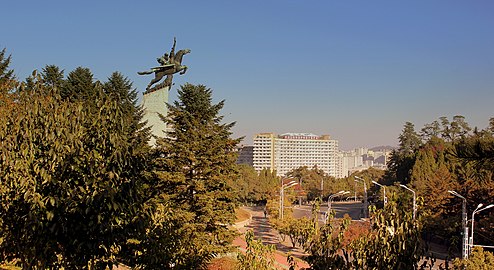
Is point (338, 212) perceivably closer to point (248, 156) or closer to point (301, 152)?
point (248, 156)

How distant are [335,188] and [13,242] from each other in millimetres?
67312

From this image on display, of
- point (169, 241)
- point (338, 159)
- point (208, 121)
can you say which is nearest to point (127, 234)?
point (169, 241)

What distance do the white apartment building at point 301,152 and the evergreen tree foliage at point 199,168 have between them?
→ 12307 centimetres

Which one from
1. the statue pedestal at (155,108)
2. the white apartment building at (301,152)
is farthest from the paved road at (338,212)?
the white apartment building at (301,152)

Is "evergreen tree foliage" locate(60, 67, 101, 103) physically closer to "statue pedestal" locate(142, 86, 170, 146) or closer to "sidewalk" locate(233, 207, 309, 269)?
"statue pedestal" locate(142, 86, 170, 146)

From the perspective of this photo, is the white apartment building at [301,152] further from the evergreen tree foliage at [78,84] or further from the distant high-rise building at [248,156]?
the evergreen tree foliage at [78,84]

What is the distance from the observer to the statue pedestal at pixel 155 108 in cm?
2509

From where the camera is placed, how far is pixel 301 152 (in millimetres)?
157875

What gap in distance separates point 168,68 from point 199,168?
9099 millimetres

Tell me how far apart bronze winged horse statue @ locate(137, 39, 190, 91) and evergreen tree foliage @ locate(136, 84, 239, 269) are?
5.74 m

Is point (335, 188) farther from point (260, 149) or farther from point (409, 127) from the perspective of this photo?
point (260, 149)

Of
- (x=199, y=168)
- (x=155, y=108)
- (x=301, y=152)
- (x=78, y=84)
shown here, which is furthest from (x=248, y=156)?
(x=199, y=168)

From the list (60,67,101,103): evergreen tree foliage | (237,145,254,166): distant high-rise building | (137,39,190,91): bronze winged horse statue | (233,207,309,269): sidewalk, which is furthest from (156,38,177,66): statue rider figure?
(237,145,254,166): distant high-rise building

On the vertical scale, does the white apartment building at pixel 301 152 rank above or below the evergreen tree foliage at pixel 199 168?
above
